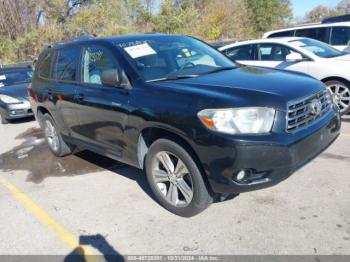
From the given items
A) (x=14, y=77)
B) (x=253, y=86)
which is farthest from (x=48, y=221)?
(x=14, y=77)

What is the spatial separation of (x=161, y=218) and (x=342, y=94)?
448 centimetres

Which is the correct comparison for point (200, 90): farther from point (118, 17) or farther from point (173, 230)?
point (118, 17)

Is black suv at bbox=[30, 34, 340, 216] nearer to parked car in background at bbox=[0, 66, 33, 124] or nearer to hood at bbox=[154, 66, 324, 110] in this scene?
hood at bbox=[154, 66, 324, 110]

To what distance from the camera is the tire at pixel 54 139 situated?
19.1ft

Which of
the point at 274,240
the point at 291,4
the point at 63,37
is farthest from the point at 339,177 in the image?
the point at 291,4

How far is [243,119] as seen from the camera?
10.2ft

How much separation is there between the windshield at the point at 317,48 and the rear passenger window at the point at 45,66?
4633 millimetres

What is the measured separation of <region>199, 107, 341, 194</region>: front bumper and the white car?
3.75 metres

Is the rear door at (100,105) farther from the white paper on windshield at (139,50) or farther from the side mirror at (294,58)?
the side mirror at (294,58)

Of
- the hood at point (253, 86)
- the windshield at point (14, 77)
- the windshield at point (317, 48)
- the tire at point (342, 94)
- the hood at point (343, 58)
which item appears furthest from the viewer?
the windshield at point (14, 77)

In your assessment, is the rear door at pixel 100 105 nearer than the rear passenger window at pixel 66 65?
Answer: Yes

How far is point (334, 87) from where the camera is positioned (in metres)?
6.66

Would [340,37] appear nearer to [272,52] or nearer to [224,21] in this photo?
[272,52]

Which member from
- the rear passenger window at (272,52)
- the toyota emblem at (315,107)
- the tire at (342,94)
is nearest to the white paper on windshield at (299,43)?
the rear passenger window at (272,52)
